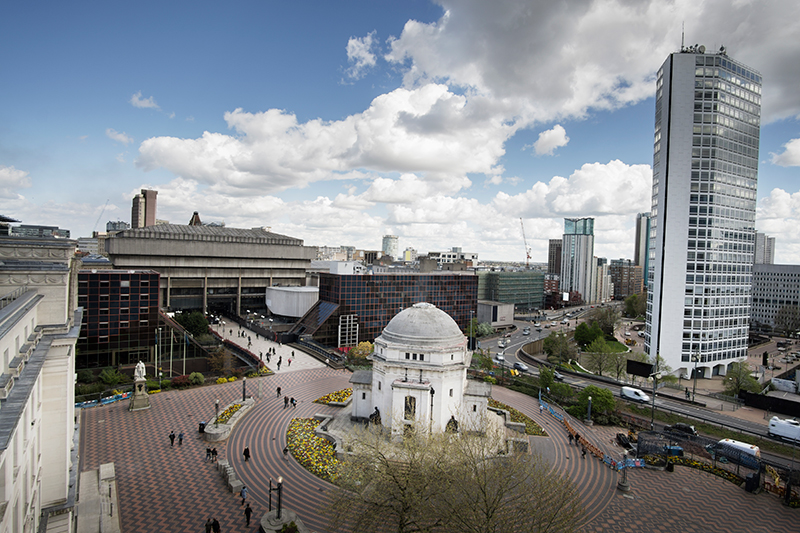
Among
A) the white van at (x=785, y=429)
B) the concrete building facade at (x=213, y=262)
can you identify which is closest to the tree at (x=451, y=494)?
the white van at (x=785, y=429)

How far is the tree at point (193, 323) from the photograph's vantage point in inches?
2841

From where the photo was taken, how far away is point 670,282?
71688mm

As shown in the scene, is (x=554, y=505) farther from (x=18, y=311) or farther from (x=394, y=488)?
(x=18, y=311)

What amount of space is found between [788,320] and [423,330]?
5380 inches

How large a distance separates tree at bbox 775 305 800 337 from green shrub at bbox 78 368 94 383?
161092 mm

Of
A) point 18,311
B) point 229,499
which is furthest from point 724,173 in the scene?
point 18,311

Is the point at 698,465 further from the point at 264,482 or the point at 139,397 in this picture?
the point at 139,397

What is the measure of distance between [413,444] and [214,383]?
3675cm

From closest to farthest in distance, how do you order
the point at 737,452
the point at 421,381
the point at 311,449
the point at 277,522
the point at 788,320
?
the point at 277,522 → the point at 737,452 → the point at 311,449 → the point at 421,381 → the point at 788,320

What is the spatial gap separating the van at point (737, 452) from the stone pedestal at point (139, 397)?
5475 centimetres

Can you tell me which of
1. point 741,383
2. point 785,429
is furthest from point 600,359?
point 785,429

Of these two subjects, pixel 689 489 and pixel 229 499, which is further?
pixel 689 489

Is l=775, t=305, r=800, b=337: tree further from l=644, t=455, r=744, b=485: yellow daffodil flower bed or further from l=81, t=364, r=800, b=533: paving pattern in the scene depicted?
l=644, t=455, r=744, b=485: yellow daffodil flower bed

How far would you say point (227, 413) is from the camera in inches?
1667
